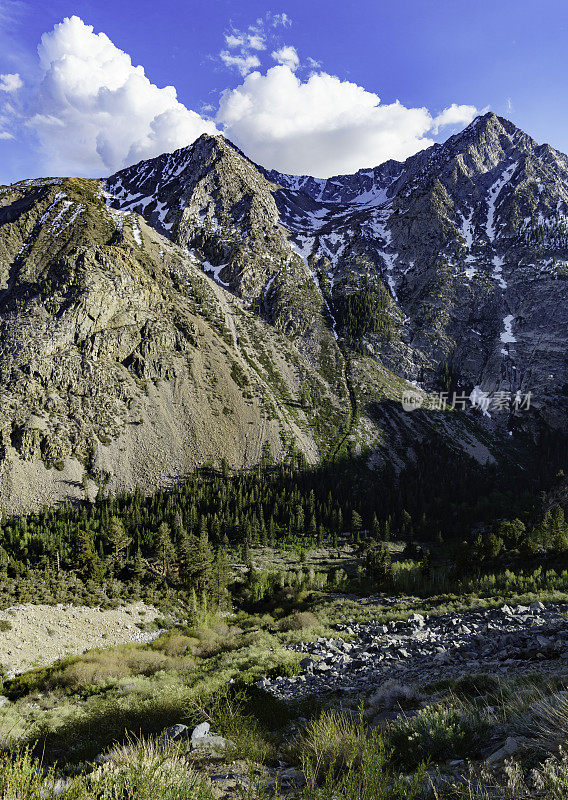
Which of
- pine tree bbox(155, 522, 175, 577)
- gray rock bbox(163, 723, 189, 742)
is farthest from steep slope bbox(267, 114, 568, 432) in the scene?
gray rock bbox(163, 723, 189, 742)

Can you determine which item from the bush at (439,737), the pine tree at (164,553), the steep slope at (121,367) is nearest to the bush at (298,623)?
the bush at (439,737)

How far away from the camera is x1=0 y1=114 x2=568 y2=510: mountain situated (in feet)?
307

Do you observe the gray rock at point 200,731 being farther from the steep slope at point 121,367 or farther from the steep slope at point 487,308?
the steep slope at point 487,308

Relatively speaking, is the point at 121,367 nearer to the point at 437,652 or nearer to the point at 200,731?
the point at 437,652

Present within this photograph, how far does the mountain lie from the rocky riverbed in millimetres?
79674

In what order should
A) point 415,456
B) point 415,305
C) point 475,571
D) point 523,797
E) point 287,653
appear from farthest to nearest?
point 415,305
point 415,456
point 475,571
point 287,653
point 523,797

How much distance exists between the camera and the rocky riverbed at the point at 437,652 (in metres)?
10.7

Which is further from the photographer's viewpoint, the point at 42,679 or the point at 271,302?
the point at 271,302

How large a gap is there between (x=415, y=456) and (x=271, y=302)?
3607 inches

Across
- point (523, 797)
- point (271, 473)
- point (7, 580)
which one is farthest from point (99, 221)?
point (523, 797)

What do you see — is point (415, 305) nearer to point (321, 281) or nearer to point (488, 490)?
point (321, 281)

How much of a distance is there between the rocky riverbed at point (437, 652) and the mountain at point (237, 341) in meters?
79.7

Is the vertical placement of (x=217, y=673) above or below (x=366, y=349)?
below

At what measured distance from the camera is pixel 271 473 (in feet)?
321
